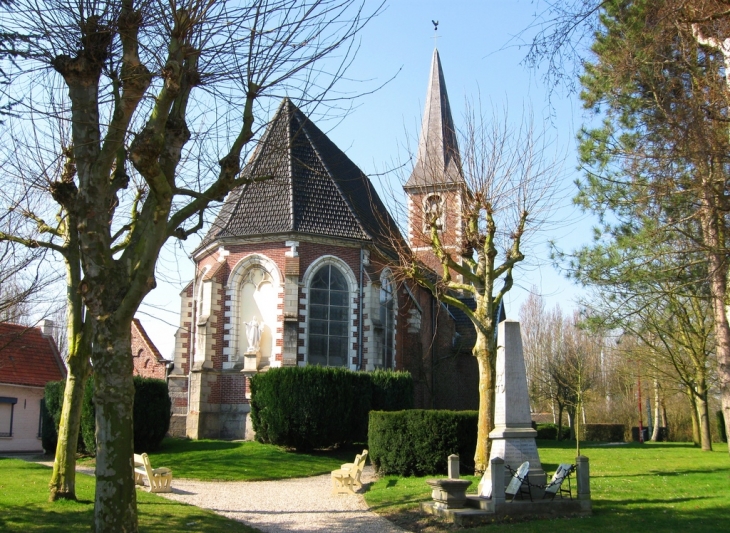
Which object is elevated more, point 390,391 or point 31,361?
point 31,361

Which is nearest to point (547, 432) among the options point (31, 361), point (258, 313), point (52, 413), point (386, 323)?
point (386, 323)

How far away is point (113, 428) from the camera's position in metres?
7.80

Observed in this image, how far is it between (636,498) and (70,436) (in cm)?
1014

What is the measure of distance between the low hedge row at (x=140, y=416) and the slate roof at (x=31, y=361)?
6.05m

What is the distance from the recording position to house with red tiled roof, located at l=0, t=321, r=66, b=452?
28234 mm

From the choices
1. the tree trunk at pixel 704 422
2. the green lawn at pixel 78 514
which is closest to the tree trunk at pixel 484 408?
the green lawn at pixel 78 514

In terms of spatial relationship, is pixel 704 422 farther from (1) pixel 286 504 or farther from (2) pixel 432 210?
(1) pixel 286 504

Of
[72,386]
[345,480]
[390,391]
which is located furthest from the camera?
[390,391]

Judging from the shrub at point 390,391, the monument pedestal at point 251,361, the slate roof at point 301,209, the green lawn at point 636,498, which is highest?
the slate roof at point 301,209

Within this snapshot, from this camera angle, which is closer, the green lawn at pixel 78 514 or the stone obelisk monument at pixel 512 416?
the green lawn at pixel 78 514

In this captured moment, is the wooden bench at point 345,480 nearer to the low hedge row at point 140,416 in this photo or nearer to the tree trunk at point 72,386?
the tree trunk at point 72,386

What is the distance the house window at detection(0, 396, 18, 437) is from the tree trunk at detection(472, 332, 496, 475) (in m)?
19.8

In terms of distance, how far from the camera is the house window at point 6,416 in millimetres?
28141

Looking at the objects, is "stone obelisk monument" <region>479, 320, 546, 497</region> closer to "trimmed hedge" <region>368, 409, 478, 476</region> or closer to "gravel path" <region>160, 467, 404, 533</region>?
"gravel path" <region>160, 467, 404, 533</region>
